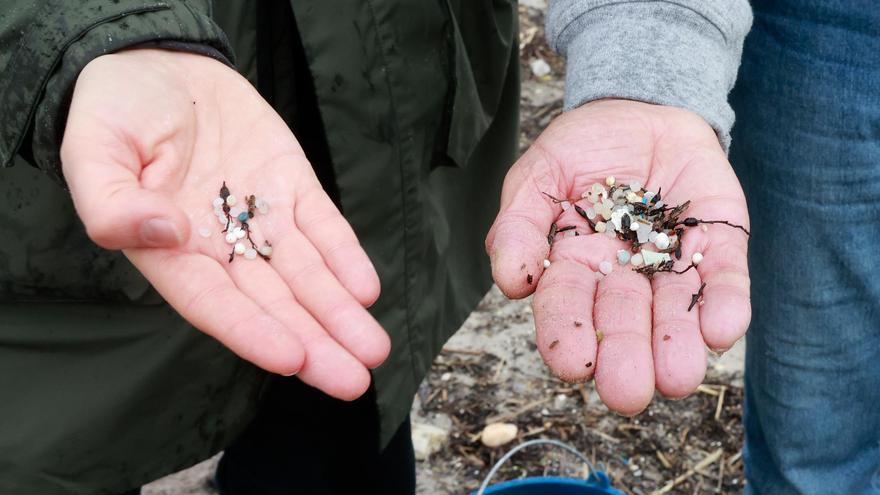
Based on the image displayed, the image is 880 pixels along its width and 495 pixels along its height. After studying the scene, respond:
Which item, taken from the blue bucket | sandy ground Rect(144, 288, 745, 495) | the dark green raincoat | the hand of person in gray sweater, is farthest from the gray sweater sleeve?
sandy ground Rect(144, 288, 745, 495)

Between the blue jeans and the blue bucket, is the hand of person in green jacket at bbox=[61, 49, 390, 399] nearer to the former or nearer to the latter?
the blue jeans

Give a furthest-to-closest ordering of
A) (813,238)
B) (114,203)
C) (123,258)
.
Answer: (813,238)
(123,258)
(114,203)

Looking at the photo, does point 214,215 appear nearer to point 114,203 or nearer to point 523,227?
point 114,203

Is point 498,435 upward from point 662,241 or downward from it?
downward

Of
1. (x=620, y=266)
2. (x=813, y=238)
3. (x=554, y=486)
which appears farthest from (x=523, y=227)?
(x=554, y=486)

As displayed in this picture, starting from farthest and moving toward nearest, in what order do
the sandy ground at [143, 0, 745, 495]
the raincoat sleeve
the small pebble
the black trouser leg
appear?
the sandy ground at [143, 0, 745, 495] < the black trouser leg < the small pebble < the raincoat sleeve

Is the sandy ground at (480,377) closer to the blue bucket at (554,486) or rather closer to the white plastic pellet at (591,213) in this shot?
the blue bucket at (554,486)
